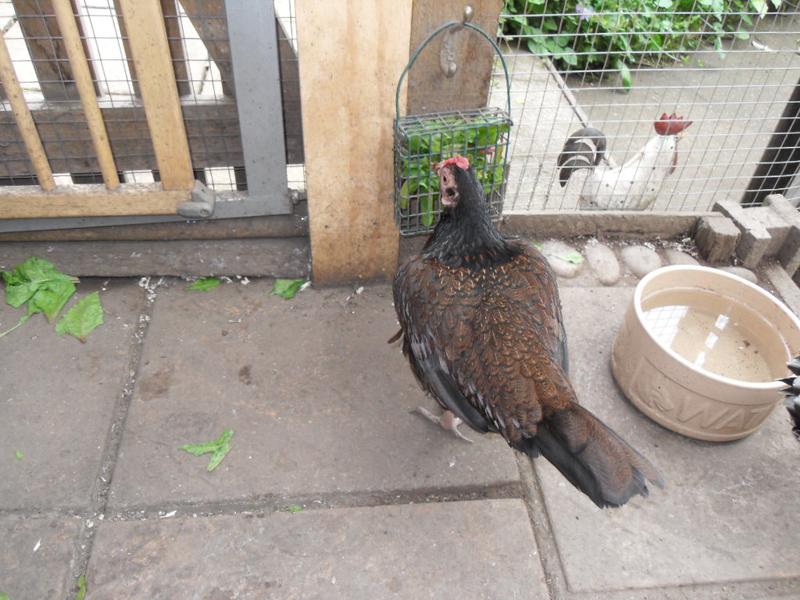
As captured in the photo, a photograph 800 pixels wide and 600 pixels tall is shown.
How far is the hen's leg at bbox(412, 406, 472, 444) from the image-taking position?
2.59 metres

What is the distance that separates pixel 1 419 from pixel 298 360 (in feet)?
4.08

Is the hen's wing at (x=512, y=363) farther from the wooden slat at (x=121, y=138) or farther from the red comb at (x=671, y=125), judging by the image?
the red comb at (x=671, y=125)

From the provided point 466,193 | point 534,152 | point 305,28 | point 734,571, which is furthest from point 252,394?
point 534,152

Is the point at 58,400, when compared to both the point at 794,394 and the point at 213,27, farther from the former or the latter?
the point at 794,394

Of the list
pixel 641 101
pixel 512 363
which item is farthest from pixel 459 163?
pixel 641 101

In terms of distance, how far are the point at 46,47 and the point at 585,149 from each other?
301 centimetres

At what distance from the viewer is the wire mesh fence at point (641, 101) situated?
3.96 meters

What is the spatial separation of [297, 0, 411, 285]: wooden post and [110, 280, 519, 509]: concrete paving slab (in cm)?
27

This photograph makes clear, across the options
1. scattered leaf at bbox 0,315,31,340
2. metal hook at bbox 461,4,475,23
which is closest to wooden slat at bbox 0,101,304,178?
scattered leaf at bbox 0,315,31,340

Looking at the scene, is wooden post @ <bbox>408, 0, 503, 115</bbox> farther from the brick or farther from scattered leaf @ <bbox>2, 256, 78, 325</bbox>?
scattered leaf @ <bbox>2, 256, 78, 325</bbox>

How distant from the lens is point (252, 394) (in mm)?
2734

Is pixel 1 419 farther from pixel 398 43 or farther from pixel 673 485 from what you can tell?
pixel 673 485

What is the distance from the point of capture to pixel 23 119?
2609 millimetres

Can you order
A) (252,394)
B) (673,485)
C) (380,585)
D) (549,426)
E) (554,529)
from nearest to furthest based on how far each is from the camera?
1. (549,426)
2. (380,585)
3. (554,529)
4. (673,485)
5. (252,394)
